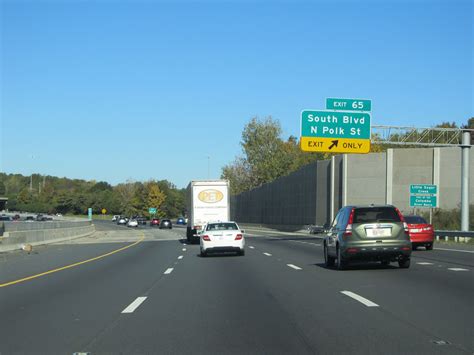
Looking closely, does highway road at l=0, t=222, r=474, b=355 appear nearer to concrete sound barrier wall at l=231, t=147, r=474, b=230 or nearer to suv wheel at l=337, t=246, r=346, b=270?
suv wheel at l=337, t=246, r=346, b=270

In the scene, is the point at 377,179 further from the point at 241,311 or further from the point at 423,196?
the point at 241,311

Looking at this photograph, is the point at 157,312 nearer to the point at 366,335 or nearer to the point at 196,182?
the point at 366,335

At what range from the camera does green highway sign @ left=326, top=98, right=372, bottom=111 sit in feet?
134

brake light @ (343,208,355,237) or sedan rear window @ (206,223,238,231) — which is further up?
brake light @ (343,208,355,237)

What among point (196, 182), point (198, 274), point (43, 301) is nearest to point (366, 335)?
point (43, 301)

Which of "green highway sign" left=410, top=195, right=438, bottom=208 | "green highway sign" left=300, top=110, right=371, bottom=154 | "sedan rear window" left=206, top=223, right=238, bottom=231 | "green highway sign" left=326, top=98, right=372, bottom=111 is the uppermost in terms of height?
"green highway sign" left=326, top=98, right=372, bottom=111

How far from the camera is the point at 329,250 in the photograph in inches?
810

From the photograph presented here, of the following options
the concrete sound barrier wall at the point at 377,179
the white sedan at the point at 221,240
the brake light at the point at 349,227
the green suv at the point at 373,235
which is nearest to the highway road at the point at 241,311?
the green suv at the point at 373,235

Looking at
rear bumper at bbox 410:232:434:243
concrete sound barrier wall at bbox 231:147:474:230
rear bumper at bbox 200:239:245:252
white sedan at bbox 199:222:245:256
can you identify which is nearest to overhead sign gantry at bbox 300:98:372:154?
rear bumper at bbox 410:232:434:243

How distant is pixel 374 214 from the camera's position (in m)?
18.6

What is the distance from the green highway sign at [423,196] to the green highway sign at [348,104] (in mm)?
6419

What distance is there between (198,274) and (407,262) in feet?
21.0

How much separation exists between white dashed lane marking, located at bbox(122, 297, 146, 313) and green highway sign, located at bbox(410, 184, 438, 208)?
3275 centimetres

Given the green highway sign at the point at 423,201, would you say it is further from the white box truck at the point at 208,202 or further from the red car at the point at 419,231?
the red car at the point at 419,231
